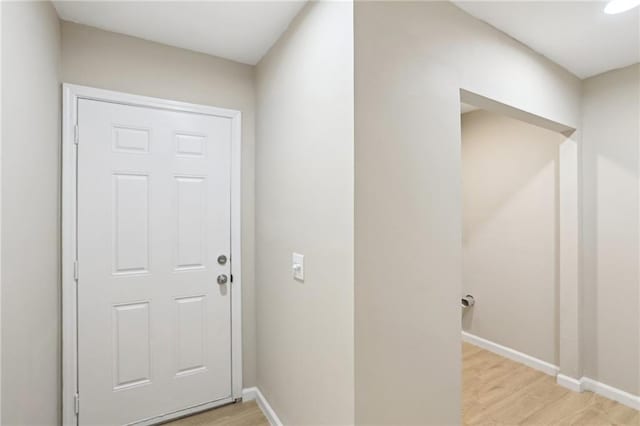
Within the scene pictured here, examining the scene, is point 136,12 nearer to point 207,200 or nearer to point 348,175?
point 207,200

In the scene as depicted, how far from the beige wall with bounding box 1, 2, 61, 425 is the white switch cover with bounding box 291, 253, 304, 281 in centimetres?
120

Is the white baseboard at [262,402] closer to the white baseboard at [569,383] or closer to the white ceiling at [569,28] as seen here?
the white baseboard at [569,383]

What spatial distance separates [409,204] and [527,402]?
2.09m

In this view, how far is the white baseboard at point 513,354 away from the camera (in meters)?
2.80

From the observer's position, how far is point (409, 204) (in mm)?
1470

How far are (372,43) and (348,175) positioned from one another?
58 centimetres

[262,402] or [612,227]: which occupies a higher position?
[612,227]

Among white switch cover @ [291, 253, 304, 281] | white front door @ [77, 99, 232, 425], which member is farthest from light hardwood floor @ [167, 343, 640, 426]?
white switch cover @ [291, 253, 304, 281]

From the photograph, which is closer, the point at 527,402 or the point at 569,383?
the point at 527,402

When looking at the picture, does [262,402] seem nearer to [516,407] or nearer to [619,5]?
[516,407]

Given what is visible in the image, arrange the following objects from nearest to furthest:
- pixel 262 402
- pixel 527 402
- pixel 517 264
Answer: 1. pixel 262 402
2. pixel 527 402
3. pixel 517 264

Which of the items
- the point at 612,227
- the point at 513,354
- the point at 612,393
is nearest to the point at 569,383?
the point at 612,393

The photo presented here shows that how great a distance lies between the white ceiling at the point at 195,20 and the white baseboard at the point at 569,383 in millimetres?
3414

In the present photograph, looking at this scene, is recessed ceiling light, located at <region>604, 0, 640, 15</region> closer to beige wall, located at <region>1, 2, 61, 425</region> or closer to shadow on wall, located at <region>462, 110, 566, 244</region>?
shadow on wall, located at <region>462, 110, 566, 244</region>
